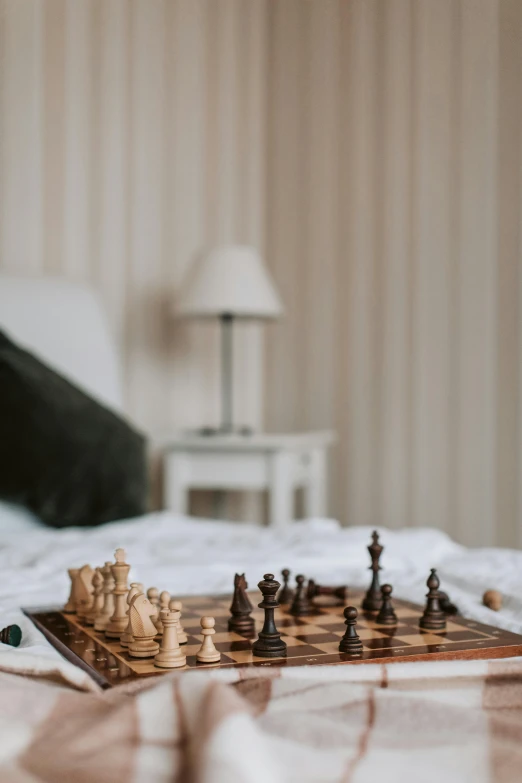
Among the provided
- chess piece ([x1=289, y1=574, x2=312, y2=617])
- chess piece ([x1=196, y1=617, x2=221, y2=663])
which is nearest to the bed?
chess piece ([x1=196, y1=617, x2=221, y2=663])

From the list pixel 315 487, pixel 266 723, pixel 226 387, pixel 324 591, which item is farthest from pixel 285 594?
pixel 226 387

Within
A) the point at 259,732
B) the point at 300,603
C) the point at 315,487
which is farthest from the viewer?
the point at 315,487

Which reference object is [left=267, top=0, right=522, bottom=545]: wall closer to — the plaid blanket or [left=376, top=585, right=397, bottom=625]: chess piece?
[left=376, top=585, right=397, bottom=625]: chess piece

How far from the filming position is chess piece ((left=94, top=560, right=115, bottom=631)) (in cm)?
118

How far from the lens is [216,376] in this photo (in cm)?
375

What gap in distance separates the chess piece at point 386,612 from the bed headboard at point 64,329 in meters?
1.84

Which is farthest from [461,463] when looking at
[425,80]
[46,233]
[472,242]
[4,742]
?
[4,742]

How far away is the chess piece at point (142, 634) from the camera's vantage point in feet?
3.31

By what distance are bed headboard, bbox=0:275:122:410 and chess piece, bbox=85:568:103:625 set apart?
1626 mm

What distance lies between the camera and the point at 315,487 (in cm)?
336

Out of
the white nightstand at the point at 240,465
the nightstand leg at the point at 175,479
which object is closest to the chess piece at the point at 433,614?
the white nightstand at the point at 240,465

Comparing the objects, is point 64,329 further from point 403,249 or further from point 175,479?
point 403,249

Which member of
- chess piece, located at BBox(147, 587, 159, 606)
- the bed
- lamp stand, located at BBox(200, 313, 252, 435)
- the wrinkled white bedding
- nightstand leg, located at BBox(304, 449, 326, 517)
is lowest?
nightstand leg, located at BBox(304, 449, 326, 517)

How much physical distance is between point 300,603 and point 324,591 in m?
0.11
